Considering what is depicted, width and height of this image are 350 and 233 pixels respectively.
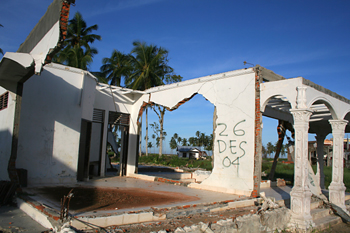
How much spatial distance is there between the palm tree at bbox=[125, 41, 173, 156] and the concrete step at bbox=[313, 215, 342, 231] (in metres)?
19.4

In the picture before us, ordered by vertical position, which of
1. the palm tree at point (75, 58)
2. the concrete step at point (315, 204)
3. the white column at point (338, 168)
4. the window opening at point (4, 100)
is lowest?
the concrete step at point (315, 204)

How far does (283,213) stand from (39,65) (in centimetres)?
718

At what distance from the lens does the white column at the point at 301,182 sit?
23.5 feet

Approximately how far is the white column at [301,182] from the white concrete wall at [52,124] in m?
7.71

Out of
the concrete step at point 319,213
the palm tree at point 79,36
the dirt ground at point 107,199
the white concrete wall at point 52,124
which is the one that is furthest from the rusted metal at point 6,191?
the palm tree at point 79,36

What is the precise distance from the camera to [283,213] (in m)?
7.22

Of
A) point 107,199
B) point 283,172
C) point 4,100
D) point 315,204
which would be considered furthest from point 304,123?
point 283,172

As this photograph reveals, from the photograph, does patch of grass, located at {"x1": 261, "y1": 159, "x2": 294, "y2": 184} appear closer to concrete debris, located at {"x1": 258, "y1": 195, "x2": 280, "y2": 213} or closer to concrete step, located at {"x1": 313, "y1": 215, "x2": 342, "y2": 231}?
concrete step, located at {"x1": 313, "y1": 215, "x2": 342, "y2": 231}

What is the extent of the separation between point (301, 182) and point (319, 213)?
2.11 metres

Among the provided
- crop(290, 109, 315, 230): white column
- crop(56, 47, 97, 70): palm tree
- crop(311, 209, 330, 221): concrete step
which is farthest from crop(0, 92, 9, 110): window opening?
crop(56, 47, 97, 70): palm tree

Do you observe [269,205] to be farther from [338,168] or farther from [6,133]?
[6,133]

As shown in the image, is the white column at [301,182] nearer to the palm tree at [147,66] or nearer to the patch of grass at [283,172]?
the patch of grass at [283,172]

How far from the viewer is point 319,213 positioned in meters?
8.52

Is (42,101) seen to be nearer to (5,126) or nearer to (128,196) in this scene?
(5,126)
